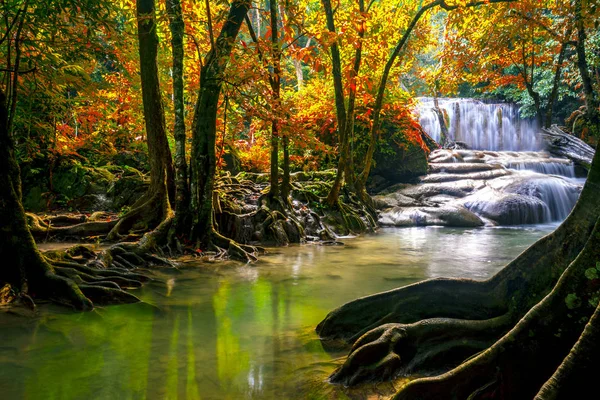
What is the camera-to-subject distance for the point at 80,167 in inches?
463

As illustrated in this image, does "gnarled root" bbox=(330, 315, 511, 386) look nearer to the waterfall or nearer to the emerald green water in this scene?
the emerald green water

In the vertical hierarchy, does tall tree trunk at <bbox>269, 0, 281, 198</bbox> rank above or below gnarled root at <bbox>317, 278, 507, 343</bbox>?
above

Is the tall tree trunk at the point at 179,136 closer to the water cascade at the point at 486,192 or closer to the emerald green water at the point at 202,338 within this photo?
the emerald green water at the point at 202,338

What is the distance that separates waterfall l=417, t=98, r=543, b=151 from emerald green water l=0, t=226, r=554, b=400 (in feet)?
58.4

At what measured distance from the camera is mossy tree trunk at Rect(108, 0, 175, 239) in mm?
8391

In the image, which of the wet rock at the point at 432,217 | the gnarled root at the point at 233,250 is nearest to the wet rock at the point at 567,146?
the wet rock at the point at 432,217

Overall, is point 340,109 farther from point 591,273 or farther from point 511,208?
point 591,273

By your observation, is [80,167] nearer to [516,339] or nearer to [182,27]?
[182,27]

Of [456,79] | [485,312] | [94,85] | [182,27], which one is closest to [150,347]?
[485,312]

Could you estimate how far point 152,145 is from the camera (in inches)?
335

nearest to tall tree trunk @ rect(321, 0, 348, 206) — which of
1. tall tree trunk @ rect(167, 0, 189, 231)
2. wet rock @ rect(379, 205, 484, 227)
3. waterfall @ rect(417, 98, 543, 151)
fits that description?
wet rock @ rect(379, 205, 484, 227)

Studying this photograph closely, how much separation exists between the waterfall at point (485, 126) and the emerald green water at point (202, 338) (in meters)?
17.8

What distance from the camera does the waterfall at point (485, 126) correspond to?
2338 cm

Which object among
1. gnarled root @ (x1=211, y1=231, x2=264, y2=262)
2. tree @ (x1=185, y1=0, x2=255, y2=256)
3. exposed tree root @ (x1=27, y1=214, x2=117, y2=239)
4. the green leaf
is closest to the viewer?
the green leaf
